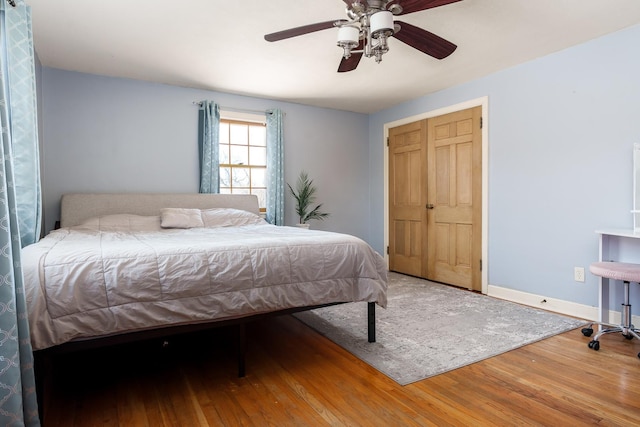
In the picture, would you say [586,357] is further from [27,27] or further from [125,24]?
[27,27]

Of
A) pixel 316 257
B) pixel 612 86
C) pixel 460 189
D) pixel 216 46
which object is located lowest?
pixel 316 257

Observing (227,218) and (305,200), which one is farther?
(305,200)

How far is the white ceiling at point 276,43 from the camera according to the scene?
2.53 metres

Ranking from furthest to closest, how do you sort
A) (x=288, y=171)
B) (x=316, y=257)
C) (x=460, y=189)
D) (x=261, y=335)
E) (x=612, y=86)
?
(x=288, y=171) < (x=460, y=189) < (x=612, y=86) < (x=261, y=335) < (x=316, y=257)

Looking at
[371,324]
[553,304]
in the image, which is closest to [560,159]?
[553,304]

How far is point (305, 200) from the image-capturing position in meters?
4.89

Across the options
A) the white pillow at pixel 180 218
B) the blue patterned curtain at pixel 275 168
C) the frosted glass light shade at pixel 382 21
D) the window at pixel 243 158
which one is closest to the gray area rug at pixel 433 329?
the white pillow at pixel 180 218

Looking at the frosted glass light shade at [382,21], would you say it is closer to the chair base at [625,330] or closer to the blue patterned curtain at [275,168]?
the chair base at [625,330]

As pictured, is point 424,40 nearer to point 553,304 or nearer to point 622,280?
point 622,280

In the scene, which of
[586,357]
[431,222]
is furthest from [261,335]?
[431,222]

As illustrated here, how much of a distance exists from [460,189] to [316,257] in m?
2.63

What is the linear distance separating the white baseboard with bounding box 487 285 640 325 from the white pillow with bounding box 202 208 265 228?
8.81 ft

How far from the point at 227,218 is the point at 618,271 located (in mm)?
3342

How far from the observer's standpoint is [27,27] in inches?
91.8
